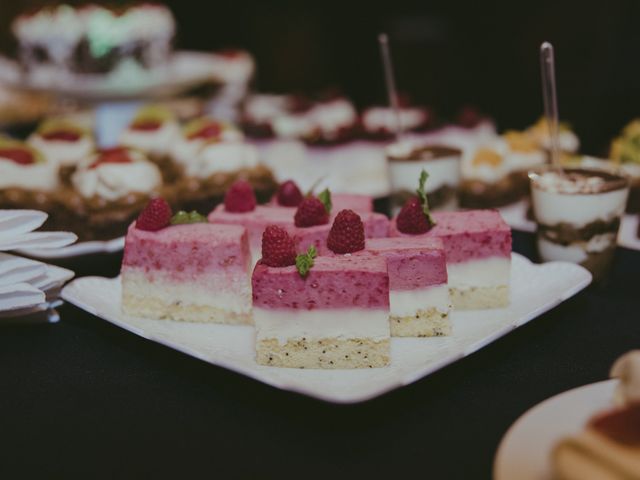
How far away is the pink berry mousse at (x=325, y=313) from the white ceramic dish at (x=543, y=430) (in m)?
0.48

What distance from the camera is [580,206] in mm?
1978

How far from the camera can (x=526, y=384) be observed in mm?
1514

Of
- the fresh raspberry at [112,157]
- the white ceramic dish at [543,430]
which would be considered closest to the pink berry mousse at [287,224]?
the fresh raspberry at [112,157]

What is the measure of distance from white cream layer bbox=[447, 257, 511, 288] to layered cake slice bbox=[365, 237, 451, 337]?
16 cm

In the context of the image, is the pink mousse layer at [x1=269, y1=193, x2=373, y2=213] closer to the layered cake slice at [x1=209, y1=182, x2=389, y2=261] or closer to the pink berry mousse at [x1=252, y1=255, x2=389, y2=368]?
the layered cake slice at [x1=209, y1=182, x2=389, y2=261]

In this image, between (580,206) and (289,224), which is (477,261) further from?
(289,224)

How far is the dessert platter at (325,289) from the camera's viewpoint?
1.58 meters

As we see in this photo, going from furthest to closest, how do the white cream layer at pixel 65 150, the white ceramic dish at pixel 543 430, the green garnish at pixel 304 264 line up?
the white cream layer at pixel 65 150
the green garnish at pixel 304 264
the white ceramic dish at pixel 543 430

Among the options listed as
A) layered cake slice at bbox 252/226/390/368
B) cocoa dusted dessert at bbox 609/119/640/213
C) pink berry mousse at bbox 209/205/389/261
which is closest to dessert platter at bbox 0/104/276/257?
pink berry mousse at bbox 209/205/389/261

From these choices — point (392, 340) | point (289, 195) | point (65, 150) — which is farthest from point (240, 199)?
point (65, 150)

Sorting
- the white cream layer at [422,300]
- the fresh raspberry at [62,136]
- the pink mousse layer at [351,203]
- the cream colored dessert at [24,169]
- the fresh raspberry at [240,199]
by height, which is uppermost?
the fresh raspberry at [62,136]

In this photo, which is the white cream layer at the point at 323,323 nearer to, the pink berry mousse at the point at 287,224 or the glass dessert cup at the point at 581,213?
the pink berry mousse at the point at 287,224

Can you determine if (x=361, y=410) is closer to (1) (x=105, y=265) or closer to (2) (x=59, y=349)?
(2) (x=59, y=349)

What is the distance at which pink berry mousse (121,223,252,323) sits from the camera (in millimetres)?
1886
